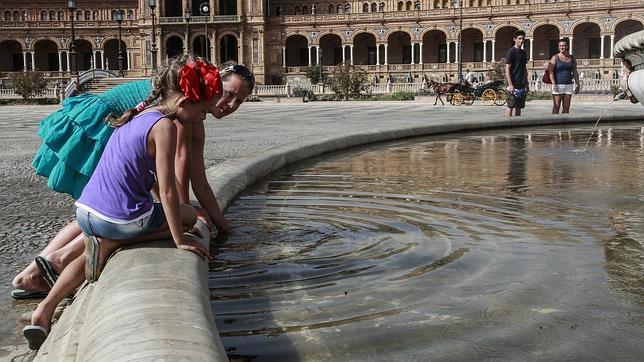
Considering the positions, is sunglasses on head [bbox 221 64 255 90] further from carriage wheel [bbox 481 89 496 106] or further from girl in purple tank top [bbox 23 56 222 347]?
carriage wheel [bbox 481 89 496 106]

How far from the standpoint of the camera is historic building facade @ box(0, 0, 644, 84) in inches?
2170

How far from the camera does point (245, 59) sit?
6141cm

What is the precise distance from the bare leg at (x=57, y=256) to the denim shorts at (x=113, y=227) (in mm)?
397

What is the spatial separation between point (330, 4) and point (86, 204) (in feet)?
214

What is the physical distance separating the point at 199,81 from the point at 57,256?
102 cm

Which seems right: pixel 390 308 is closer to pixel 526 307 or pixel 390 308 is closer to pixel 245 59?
pixel 526 307

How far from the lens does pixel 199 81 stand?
3.20 meters

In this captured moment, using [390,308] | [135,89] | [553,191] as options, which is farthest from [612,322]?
[553,191]

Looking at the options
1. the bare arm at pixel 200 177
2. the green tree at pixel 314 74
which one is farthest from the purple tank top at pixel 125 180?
the green tree at pixel 314 74

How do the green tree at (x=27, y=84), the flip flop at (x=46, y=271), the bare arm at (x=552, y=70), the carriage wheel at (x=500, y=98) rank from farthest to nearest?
the green tree at (x=27, y=84)
the carriage wheel at (x=500, y=98)
the bare arm at (x=552, y=70)
the flip flop at (x=46, y=271)

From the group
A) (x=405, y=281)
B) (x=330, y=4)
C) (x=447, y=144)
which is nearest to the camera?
(x=405, y=281)

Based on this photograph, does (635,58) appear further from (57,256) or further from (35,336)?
(35,336)

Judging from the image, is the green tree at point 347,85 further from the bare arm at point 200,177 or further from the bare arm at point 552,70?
the bare arm at point 200,177

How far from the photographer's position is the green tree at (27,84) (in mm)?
40781
